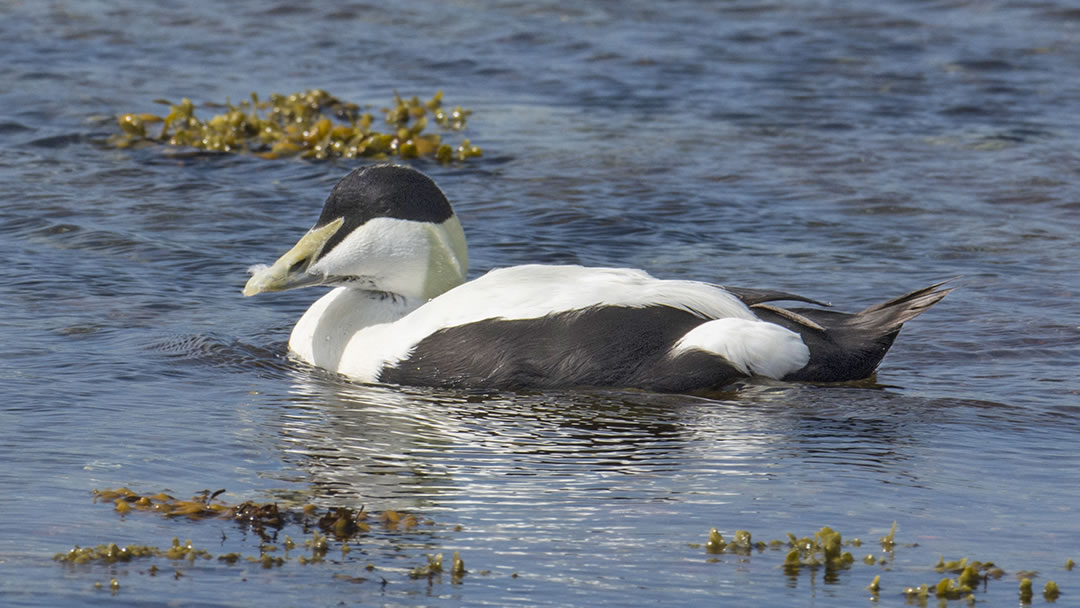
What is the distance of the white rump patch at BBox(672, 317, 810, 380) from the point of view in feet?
18.7

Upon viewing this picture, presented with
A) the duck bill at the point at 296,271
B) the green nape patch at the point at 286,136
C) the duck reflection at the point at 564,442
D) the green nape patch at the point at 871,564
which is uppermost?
the green nape patch at the point at 286,136

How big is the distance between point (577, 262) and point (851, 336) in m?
2.28

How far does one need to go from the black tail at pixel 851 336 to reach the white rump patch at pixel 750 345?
10cm

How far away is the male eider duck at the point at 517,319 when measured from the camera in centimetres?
575

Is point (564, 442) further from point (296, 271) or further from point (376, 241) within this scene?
point (296, 271)

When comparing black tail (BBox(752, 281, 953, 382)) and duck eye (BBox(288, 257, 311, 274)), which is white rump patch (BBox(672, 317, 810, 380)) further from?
duck eye (BBox(288, 257, 311, 274))

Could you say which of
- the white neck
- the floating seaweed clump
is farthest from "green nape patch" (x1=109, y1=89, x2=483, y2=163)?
the floating seaweed clump

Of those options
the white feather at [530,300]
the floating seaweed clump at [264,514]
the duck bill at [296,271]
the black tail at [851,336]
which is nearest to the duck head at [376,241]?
the duck bill at [296,271]

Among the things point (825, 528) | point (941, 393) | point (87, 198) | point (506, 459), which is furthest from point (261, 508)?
point (87, 198)

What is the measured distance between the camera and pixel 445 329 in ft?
19.3

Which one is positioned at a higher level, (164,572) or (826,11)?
(826,11)

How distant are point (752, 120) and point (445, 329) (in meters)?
5.88

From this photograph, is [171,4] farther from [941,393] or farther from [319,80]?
[941,393]

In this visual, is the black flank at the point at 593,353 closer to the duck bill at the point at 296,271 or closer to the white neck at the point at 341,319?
the white neck at the point at 341,319
